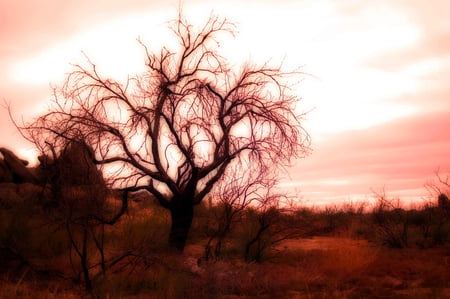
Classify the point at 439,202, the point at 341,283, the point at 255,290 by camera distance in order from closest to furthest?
1. the point at 255,290
2. the point at 341,283
3. the point at 439,202

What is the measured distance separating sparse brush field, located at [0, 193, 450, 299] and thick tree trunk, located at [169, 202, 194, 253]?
0.28 meters

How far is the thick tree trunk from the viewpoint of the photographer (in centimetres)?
1357

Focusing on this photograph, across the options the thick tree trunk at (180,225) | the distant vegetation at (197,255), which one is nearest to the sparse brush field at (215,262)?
the distant vegetation at (197,255)

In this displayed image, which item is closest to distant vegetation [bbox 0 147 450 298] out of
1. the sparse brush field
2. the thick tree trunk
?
the sparse brush field

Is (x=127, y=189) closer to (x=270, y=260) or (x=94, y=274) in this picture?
(x=94, y=274)

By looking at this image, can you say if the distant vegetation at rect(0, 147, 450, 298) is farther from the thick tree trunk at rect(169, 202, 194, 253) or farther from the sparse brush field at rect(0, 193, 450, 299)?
the thick tree trunk at rect(169, 202, 194, 253)

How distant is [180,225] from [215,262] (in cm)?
219

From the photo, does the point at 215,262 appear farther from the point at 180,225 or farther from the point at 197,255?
the point at 197,255

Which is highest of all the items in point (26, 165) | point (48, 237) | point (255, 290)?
point (26, 165)

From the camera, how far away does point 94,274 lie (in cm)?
1152

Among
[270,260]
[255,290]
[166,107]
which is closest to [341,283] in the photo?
[255,290]

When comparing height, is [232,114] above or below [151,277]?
above

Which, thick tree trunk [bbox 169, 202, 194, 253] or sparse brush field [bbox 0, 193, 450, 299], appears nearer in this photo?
sparse brush field [bbox 0, 193, 450, 299]

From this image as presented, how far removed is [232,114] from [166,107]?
1.54 metres
